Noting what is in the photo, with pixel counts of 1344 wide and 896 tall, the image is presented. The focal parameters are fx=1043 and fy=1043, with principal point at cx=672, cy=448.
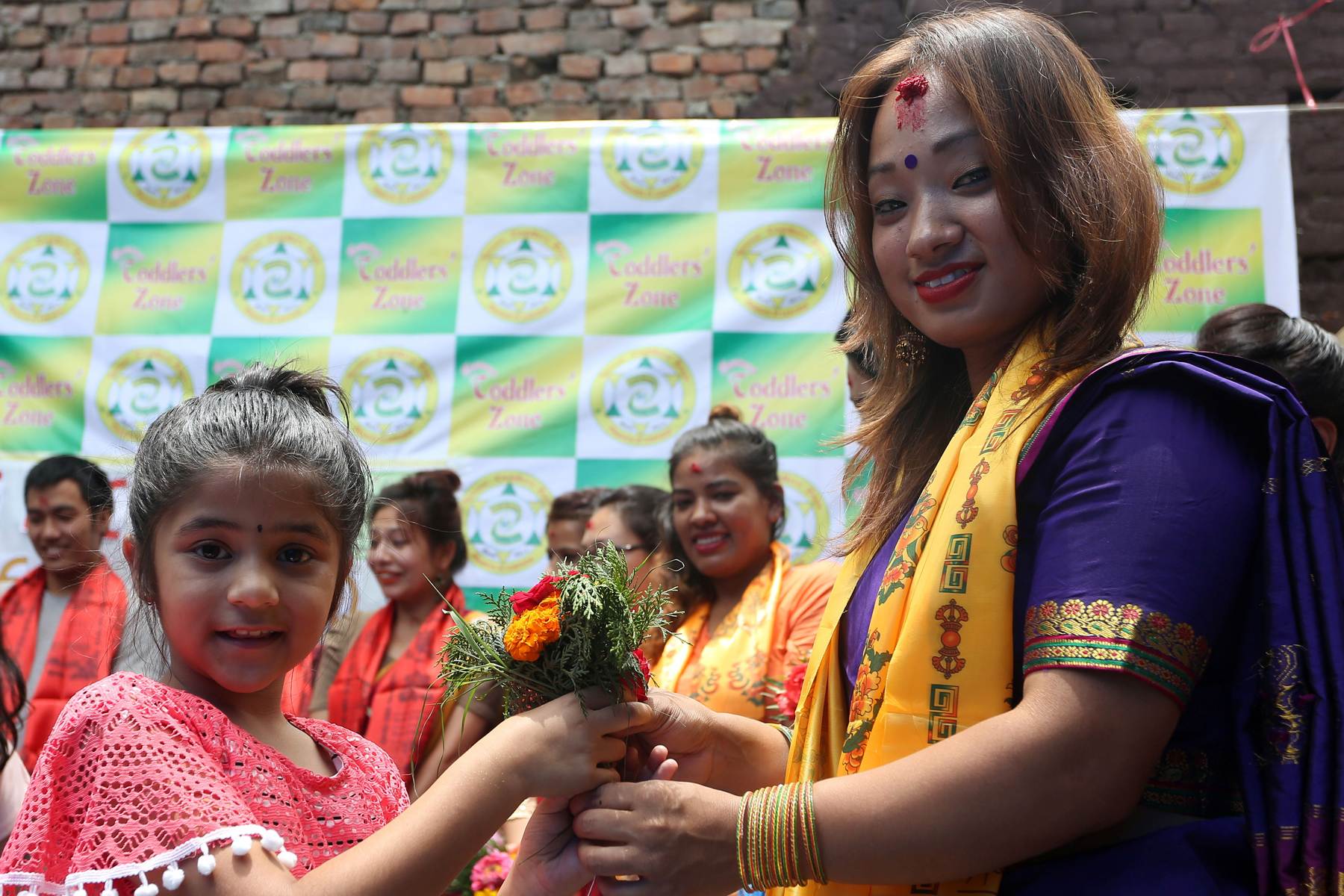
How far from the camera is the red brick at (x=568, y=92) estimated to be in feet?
17.0

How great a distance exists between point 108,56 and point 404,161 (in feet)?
7.23

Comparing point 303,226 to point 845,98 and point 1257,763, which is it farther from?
point 1257,763

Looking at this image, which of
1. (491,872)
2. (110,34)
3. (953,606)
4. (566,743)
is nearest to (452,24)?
(110,34)

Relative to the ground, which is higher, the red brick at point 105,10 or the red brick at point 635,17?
the red brick at point 105,10

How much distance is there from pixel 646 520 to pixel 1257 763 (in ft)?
9.98

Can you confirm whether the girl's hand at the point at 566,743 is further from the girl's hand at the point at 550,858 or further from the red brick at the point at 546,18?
the red brick at the point at 546,18

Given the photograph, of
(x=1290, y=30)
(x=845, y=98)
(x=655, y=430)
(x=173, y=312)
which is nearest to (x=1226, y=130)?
(x=1290, y=30)

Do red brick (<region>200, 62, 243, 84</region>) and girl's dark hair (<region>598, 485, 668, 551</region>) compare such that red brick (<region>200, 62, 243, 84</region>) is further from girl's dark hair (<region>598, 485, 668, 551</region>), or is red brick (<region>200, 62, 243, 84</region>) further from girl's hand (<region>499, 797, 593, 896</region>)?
girl's hand (<region>499, 797, 593, 896</region>)

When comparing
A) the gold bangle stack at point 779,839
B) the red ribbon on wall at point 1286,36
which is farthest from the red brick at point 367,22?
the gold bangle stack at point 779,839

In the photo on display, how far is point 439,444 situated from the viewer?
4.44m

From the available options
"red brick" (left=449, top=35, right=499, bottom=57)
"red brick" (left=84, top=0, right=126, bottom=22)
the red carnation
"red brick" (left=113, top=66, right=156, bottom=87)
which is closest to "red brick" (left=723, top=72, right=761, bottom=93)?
"red brick" (left=449, top=35, right=499, bottom=57)

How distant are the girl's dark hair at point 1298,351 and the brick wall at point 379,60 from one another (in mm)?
3151

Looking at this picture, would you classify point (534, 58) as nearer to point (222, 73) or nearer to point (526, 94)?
point (526, 94)

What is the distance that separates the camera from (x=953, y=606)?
123 cm
